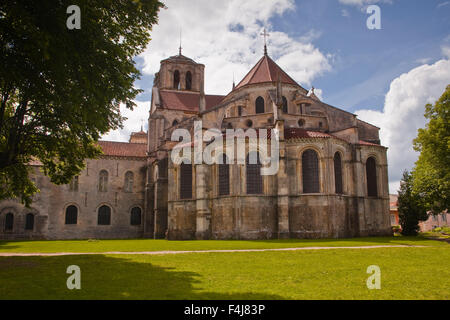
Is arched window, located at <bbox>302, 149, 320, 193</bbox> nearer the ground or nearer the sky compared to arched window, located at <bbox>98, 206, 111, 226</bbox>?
nearer the sky

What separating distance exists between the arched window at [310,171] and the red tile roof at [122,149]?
73.0 ft

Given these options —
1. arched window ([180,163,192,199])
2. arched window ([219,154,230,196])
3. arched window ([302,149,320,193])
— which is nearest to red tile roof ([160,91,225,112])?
arched window ([180,163,192,199])

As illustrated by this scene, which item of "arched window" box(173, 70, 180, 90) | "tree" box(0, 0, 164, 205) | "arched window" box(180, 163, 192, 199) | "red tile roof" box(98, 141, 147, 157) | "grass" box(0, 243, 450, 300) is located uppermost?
"arched window" box(173, 70, 180, 90)

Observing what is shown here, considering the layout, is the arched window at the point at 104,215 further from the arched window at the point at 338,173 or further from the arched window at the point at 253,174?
the arched window at the point at 338,173

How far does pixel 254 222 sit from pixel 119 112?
51.8 feet

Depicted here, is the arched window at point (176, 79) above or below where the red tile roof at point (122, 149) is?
above

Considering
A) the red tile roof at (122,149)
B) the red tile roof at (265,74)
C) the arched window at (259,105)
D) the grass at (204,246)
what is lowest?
the grass at (204,246)

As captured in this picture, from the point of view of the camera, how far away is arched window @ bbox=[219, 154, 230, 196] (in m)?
29.4

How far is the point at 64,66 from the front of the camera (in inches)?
436

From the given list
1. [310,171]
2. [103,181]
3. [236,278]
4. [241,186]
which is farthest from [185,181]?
[236,278]

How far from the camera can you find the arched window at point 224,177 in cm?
2936

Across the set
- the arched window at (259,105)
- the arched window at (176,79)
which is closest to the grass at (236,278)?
the arched window at (259,105)

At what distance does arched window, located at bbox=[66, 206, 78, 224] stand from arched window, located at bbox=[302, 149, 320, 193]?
2685cm

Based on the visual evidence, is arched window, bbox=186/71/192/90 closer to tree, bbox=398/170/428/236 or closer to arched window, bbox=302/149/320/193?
arched window, bbox=302/149/320/193
